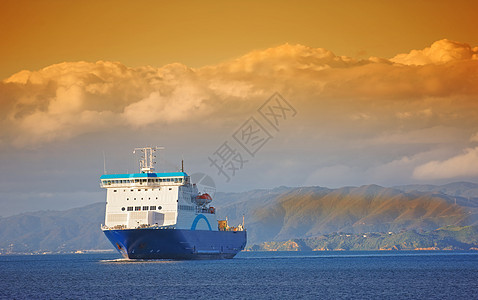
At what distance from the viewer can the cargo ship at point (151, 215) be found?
103125 mm

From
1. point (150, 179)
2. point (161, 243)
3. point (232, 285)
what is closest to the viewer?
point (232, 285)

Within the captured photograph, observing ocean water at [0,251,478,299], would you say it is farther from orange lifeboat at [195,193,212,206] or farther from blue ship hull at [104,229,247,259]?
orange lifeboat at [195,193,212,206]

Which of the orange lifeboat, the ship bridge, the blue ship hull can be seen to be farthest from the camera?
the orange lifeboat

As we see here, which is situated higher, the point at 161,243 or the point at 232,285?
the point at 161,243

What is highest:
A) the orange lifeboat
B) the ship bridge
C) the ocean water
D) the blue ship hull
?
the ship bridge

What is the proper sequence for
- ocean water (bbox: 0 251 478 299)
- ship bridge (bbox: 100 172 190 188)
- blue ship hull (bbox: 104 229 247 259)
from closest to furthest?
ocean water (bbox: 0 251 478 299) → blue ship hull (bbox: 104 229 247 259) → ship bridge (bbox: 100 172 190 188)

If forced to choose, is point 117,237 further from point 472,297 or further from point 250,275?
point 472,297

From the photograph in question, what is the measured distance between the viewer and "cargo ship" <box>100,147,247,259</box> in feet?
338

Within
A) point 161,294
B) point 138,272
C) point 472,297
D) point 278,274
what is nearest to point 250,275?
point 278,274

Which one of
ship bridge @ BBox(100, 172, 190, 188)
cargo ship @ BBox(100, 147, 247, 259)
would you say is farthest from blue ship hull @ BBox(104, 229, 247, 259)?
ship bridge @ BBox(100, 172, 190, 188)

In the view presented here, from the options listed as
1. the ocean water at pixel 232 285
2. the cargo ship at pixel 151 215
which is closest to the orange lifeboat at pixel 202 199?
the cargo ship at pixel 151 215

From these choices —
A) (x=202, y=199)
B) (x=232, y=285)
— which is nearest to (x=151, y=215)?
(x=202, y=199)

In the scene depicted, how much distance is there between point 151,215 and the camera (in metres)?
104

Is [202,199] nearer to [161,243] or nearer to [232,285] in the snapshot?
[161,243]
